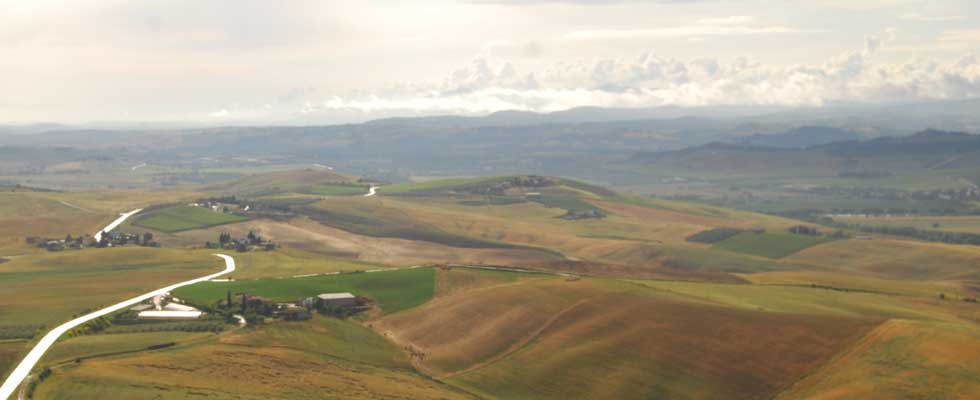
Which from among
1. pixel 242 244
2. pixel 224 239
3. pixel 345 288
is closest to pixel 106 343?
pixel 345 288

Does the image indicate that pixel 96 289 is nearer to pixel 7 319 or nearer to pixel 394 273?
pixel 7 319

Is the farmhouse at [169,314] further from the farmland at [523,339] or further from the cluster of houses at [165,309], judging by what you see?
the farmland at [523,339]

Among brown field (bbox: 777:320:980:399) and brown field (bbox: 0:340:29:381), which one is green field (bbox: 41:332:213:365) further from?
brown field (bbox: 777:320:980:399)

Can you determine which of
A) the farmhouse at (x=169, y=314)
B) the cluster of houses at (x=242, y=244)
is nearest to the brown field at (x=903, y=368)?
the farmhouse at (x=169, y=314)

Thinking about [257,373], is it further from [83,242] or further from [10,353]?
[83,242]

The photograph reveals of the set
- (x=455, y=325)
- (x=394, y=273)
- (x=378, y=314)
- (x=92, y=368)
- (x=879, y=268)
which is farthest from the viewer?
(x=879, y=268)

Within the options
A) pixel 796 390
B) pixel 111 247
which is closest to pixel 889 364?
pixel 796 390
